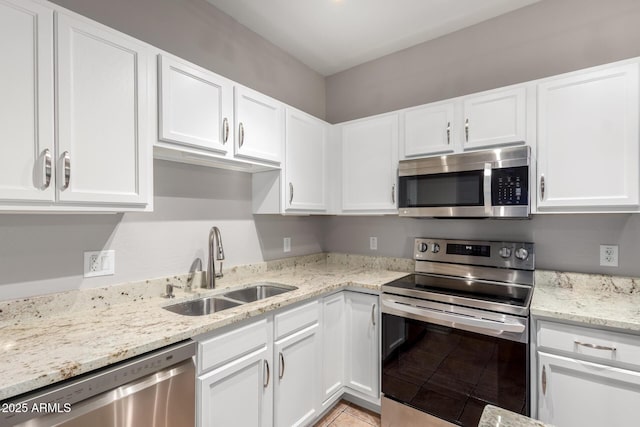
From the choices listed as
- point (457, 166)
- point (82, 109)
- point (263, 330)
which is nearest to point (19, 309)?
point (82, 109)

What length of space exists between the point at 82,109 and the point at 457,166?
1969 millimetres

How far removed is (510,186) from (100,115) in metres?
2.08

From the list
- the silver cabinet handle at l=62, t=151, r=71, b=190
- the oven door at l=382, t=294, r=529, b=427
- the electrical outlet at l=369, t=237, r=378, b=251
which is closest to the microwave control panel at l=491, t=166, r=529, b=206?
the oven door at l=382, t=294, r=529, b=427

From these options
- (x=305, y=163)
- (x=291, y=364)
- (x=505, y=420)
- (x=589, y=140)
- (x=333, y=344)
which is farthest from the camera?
(x=305, y=163)

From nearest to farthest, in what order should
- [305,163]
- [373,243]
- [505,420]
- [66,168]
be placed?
[505,420] < [66,168] < [305,163] < [373,243]

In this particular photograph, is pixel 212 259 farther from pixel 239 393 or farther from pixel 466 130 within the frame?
pixel 466 130

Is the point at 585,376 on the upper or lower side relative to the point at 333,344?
upper

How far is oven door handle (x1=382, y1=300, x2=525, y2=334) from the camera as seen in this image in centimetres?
156

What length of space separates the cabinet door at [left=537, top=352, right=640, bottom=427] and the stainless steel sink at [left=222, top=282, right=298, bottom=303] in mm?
1431

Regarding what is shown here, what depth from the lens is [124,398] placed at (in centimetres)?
104

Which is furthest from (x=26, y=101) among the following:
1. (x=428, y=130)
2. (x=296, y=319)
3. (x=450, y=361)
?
(x=450, y=361)

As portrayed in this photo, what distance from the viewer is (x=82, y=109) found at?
1.23 metres

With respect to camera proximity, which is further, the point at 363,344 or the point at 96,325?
the point at 363,344

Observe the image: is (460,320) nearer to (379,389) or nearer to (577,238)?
(379,389)
